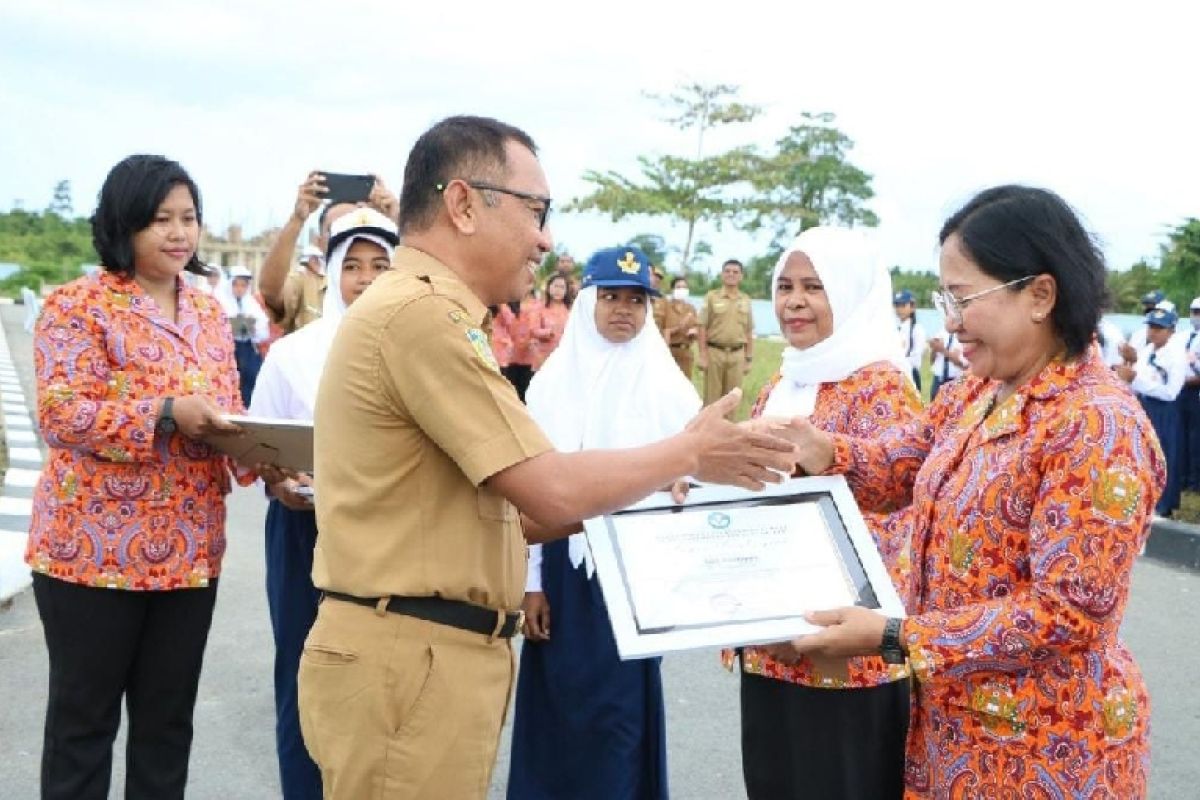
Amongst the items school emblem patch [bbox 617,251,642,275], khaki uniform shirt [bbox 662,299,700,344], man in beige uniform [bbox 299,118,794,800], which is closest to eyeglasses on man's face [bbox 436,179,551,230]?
man in beige uniform [bbox 299,118,794,800]

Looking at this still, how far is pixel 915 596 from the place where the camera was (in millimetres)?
2289

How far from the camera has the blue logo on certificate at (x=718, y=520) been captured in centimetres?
241

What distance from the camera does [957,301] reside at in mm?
2125

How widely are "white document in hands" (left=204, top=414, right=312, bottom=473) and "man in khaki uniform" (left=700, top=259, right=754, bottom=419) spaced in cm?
1308

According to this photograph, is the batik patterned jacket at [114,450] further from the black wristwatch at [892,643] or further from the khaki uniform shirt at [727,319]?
the khaki uniform shirt at [727,319]

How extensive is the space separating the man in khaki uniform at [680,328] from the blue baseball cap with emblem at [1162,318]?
567cm

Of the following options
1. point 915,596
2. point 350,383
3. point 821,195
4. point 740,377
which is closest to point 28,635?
point 350,383

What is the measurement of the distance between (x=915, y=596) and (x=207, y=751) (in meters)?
3.09

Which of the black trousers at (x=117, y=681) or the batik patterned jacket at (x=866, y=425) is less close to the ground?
the batik patterned jacket at (x=866, y=425)

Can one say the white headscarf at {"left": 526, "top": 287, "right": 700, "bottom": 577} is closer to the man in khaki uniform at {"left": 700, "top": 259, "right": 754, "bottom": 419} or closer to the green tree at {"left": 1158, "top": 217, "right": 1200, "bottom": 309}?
the man in khaki uniform at {"left": 700, "top": 259, "right": 754, "bottom": 419}

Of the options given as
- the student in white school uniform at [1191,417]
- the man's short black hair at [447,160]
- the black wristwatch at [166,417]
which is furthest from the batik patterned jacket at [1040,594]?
the student in white school uniform at [1191,417]

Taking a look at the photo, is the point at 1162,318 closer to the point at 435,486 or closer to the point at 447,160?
the point at 447,160

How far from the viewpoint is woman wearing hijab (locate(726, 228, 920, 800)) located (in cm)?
269

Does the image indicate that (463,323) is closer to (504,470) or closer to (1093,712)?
(504,470)
